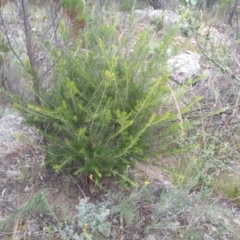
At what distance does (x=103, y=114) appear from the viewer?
2021 millimetres

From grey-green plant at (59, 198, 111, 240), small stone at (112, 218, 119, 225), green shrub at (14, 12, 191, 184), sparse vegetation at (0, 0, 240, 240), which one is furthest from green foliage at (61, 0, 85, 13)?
small stone at (112, 218, 119, 225)

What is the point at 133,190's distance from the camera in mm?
2373

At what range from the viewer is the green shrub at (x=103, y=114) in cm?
205

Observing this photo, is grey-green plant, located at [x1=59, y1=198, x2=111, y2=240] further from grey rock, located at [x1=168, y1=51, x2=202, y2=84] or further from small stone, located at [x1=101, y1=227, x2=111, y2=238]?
grey rock, located at [x1=168, y1=51, x2=202, y2=84]

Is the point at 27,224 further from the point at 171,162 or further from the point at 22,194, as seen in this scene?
the point at 171,162

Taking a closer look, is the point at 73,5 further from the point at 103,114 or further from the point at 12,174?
the point at 12,174

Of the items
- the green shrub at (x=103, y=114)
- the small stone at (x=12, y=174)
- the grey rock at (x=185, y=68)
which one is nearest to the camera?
the green shrub at (x=103, y=114)

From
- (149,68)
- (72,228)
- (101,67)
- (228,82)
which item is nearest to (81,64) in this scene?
(101,67)

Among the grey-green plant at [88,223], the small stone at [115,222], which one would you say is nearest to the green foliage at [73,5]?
the grey-green plant at [88,223]

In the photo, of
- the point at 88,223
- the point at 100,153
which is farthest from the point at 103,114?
the point at 88,223

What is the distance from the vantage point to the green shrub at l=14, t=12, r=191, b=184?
2053mm

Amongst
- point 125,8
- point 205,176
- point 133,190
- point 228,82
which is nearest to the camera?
point 133,190

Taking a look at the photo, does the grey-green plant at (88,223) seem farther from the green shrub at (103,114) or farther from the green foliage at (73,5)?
the green foliage at (73,5)

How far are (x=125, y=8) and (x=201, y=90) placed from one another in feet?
12.8
